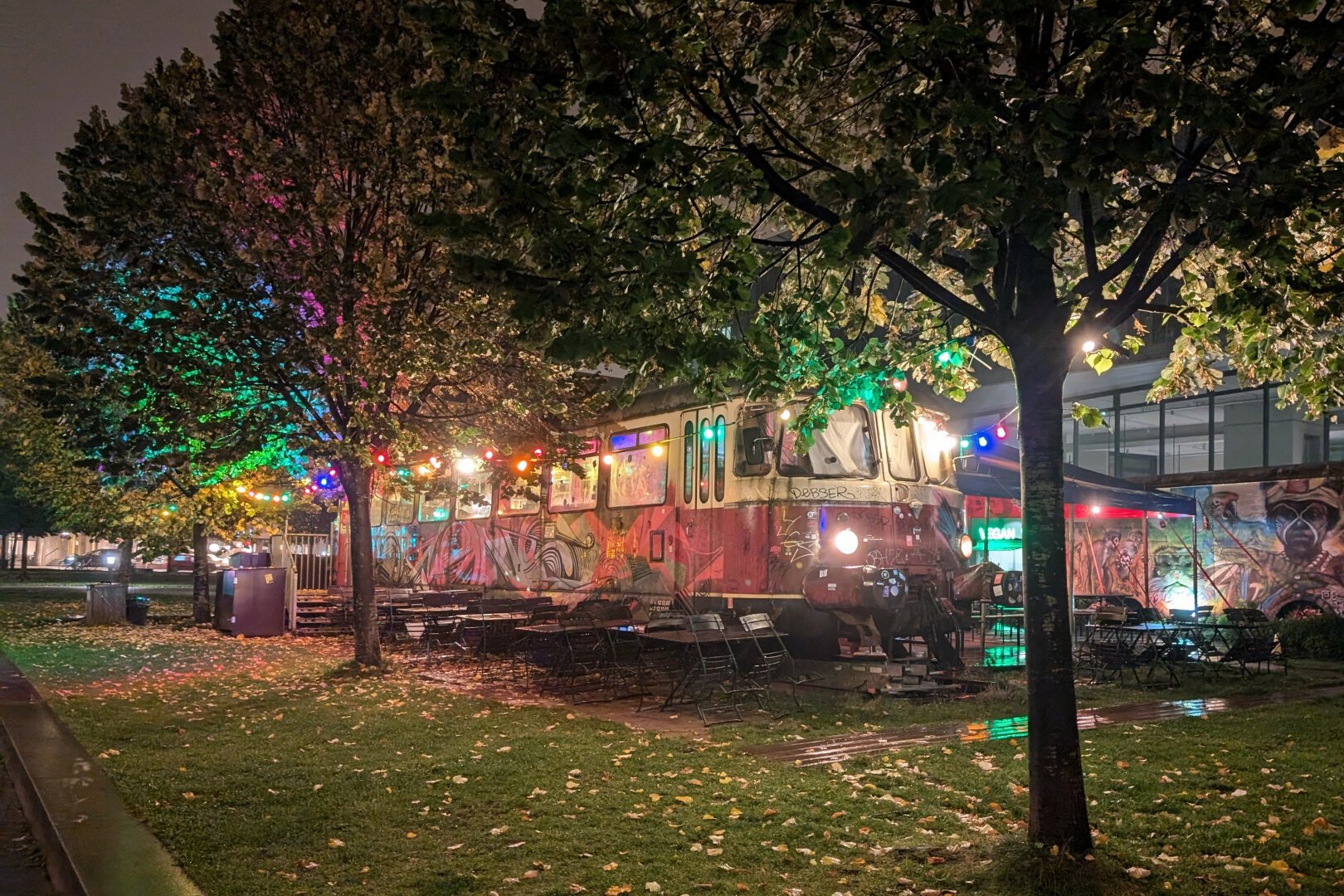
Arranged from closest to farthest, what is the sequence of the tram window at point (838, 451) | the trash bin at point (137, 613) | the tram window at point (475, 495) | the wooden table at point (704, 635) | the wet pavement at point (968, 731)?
the wet pavement at point (968, 731), the wooden table at point (704, 635), the tram window at point (838, 451), the tram window at point (475, 495), the trash bin at point (137, 613)

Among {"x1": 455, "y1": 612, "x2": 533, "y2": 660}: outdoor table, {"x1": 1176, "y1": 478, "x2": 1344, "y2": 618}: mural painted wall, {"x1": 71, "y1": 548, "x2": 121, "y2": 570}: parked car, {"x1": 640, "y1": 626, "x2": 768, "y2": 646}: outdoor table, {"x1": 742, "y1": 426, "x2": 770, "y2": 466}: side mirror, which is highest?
{"x1": 742, "y1": 426, "x2": 770, "y2": 466}: side mirror

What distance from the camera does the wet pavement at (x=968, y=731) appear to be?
7.98 metres

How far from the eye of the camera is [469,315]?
37.9 feet

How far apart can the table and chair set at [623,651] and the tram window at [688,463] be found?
5.05 ft

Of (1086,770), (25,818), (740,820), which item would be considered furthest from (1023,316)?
(25,818)

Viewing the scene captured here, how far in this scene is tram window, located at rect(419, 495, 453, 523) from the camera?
67.9 feet

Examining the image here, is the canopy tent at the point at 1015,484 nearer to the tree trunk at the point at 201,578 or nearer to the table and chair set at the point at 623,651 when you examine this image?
the table and chair set at the point at 623,651

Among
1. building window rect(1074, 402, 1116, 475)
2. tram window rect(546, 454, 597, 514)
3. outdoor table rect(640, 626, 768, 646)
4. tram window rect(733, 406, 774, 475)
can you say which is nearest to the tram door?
tram window rect(733, 406, 774, 475)

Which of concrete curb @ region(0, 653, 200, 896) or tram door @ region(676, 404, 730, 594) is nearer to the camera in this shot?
concrete curb @ region(0, 653, 200, 896)

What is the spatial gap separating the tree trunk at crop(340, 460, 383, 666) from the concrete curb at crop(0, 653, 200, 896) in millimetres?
4590

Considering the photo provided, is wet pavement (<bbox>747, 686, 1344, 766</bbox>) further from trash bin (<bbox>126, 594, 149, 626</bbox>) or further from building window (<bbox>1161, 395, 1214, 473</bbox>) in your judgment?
trash bin (<bbox>126, 594, 149, 626</bbox>)

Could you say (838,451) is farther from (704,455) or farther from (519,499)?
(519,499)

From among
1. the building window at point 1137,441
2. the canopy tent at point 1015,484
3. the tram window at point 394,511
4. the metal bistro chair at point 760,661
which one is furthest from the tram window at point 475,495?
the building window at point 1137,441

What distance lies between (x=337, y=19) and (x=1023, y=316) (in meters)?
9.45
